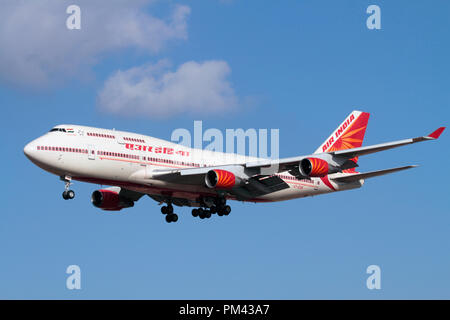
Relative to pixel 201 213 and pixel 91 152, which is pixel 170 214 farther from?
pixel 91 152

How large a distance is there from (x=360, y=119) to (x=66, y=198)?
32004 millimetres

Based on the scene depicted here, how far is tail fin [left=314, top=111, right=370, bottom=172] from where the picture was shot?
7156 cm

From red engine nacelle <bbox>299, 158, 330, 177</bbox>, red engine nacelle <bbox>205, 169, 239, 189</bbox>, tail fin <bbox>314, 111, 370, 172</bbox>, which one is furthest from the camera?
tail fin <bbox>314, 111, 370, 172</bbox>

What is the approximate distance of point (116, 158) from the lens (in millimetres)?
57312

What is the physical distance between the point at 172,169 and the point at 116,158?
16.4 feet

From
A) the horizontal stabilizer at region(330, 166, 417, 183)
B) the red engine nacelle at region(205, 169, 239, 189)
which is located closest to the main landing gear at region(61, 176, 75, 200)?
the red engine nacelle at region(205, 169, 239, 189)

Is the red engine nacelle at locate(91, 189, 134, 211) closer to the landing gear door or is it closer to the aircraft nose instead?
the landing gear door

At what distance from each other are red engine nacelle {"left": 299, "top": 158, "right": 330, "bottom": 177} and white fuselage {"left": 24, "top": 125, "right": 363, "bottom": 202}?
861cm

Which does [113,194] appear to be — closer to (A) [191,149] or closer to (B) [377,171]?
(A) [191,149]

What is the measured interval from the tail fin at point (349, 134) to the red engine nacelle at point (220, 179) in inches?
597

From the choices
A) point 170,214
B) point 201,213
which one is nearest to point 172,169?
point 201,213

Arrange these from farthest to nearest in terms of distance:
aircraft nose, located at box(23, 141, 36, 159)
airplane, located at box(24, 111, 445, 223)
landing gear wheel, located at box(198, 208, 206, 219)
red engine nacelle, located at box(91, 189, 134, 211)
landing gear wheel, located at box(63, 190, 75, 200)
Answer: red engine nacelle, located at box(91, 189, 134, 211), landing gear wheel, located at box(198, 208, 206, 219), airplane, located at box(24, 111, 445, 223), landing gear wheel, located at box(63, 190, 75, 200), aircraft nose, located at box(23, 141, 36, 159)

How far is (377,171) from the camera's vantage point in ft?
208
